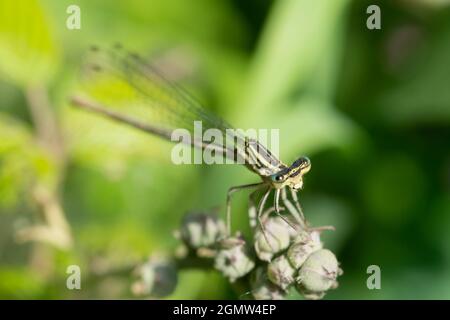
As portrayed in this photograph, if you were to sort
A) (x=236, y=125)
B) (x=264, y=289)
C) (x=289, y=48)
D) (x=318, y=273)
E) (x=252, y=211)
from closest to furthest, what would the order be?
(x=318, y=273), (x=264, y=289), (x=252, y=211), (x=236, y=125), (x=289, y=48)

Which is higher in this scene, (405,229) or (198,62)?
(198,62)

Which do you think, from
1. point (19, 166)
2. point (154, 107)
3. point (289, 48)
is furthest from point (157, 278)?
point (289, 48)

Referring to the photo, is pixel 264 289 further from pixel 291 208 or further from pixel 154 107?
pixel 154 107

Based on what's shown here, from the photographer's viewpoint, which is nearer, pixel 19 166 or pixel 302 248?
pixel 302 248

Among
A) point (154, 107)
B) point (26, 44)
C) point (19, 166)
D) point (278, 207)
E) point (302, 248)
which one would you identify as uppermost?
point (26, 44)

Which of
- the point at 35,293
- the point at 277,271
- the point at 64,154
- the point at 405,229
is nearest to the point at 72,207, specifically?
the point at 64,154

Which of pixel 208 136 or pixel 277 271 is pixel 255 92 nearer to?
pixel 208 136

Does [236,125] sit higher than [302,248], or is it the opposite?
[236,125]
